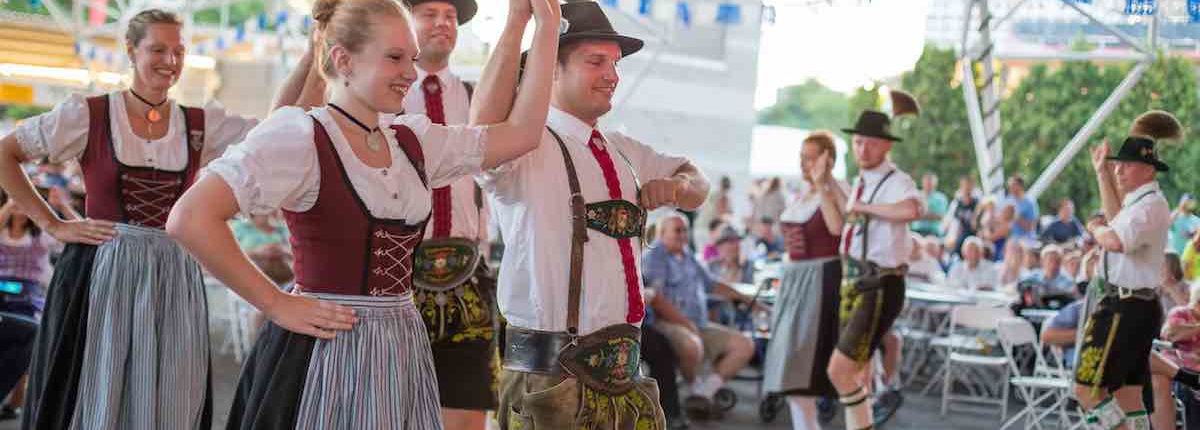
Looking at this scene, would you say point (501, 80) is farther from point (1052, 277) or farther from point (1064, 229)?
point (1064, 229)

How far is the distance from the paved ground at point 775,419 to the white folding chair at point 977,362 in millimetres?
126

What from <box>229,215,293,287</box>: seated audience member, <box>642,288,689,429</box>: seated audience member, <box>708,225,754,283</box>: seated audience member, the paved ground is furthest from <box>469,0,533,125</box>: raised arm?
<box>708,225,754,283</box>: seated audience member

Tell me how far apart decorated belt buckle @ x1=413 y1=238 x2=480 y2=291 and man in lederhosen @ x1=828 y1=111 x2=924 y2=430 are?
284 cm

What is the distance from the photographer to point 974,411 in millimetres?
9812

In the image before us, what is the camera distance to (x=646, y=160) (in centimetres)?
381

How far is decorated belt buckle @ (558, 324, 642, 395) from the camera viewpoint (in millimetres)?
3422

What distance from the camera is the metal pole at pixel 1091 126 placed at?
1294 cm

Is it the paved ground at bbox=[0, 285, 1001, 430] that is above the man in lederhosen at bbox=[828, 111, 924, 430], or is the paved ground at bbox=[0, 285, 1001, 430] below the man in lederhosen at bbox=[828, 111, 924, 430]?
below

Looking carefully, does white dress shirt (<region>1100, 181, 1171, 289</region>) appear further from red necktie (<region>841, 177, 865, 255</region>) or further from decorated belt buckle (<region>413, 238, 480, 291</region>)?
decorated belt buckle (<region>413, 238, 480, 291</region>)

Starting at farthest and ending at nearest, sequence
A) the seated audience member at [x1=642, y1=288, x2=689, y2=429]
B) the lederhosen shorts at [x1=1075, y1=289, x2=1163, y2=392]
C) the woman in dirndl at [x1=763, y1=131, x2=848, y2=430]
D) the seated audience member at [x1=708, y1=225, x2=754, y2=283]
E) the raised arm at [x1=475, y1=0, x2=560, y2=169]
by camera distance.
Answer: the seated audience member at [x1=708, y1=225, x2=754, y2=283] → the seated audience member at [x1=642, y1=288, x2=689, y2=429] → the woman in dirndl at [x1=763, y1=131, x2=848, y2=430] → the lederhosen shorts at [x1=1075, y1=289, x2=1163, y2=392] → the raised arm at [x1=475, y1=0, x2=560, y2=169]

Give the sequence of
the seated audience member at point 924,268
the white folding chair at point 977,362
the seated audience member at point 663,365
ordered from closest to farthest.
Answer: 1. the seated audience member at point 663,365
2. the white folding chair at point 977,362
3. the seated audience member at point 924,268

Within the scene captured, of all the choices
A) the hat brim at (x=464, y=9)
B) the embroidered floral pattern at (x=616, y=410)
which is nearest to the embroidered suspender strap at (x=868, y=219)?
the hat brim at (x=464, y=9)

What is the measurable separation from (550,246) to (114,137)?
165 centimetres

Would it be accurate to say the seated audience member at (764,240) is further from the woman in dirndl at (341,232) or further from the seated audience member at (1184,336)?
the woman in dirndl at (341,232)
